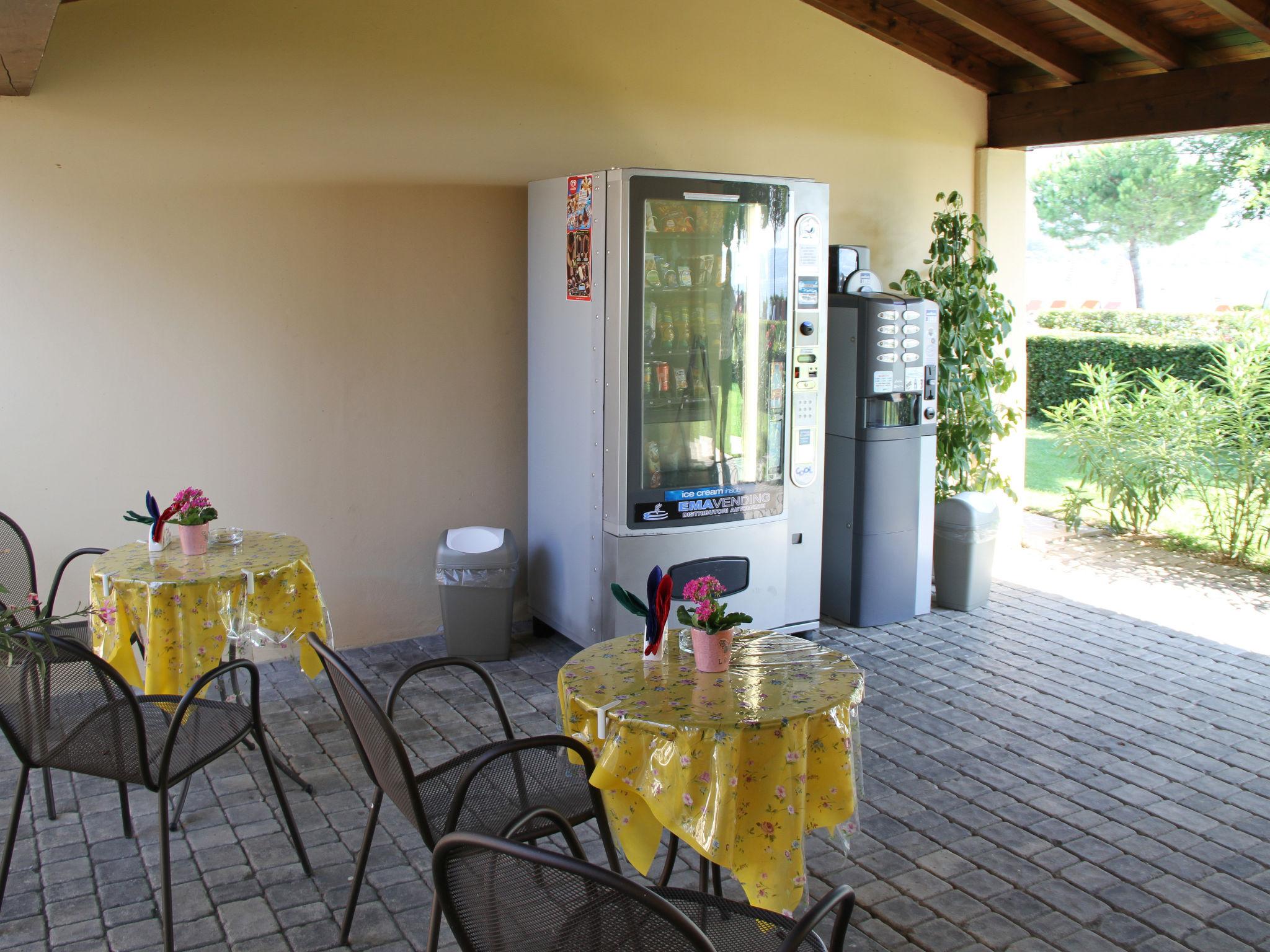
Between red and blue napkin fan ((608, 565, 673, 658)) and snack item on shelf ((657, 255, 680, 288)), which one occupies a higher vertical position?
snack item on shelf ((657, 255, 680, 288))

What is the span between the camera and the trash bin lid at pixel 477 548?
4895 mm

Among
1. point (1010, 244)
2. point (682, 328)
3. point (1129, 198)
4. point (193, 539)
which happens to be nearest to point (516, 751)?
point (193, 539)

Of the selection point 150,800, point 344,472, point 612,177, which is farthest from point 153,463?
point 612,177

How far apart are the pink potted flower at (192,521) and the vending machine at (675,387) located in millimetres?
1671

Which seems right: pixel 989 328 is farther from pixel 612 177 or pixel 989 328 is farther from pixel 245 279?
pixel 245 279

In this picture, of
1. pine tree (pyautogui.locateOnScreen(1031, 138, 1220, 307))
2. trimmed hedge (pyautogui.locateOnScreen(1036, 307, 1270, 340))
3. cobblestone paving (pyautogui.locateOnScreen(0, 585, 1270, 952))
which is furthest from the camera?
pine tree (pyautogui.locateOnScreen(1031, 138, 1220, 307))

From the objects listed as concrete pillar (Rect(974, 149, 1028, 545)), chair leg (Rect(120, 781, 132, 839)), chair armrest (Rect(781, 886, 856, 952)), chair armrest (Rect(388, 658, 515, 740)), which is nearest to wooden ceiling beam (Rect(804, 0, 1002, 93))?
concrete pillar (Rect(974, 149, 1028, 545))

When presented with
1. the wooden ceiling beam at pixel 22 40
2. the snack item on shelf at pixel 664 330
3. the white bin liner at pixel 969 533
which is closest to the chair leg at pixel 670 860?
the snack item on shelf at pixel 664 330

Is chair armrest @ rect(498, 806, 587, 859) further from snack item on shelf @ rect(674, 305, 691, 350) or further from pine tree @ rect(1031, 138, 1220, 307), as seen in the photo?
pine tree @ rect(1031, 138, 1220, 307)

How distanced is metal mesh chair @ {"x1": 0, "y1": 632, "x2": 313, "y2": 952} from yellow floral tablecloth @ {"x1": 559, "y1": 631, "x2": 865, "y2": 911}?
3.45ft

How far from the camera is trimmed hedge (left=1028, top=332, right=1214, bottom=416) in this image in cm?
1063

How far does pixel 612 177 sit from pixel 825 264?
1186 millimetres

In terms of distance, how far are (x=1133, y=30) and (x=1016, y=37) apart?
0.61 m

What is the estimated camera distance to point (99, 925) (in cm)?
291
